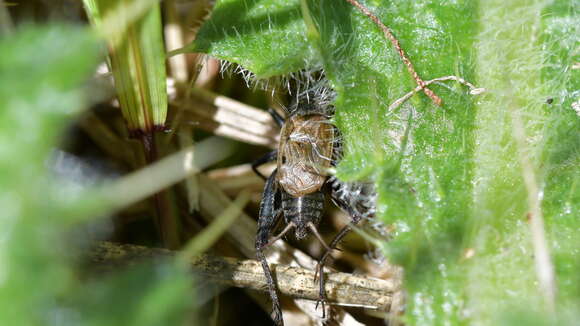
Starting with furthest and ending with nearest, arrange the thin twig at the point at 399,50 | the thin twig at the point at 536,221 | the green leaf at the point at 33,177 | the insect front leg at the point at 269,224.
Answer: the insect front leg at the point at 269,224 < the thin twig at the point at 399,50 < the thin twig at the point at 536,221 < the green leaf at the point at 33,177

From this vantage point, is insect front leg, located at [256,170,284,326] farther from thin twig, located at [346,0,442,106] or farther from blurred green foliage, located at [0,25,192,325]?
blurred green foliage, located at [0,25,192,325]

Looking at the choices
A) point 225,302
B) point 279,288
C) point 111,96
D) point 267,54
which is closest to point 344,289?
point 279,288

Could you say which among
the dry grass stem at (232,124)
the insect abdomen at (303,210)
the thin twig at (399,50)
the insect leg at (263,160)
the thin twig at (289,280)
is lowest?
the thin twig at (289,280)

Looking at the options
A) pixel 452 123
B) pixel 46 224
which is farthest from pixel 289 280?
pixel 46 224

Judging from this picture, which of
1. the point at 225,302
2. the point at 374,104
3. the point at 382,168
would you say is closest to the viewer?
the point at 382,168

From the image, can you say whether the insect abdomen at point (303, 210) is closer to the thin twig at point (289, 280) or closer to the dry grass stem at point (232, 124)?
the thin twig at point (289, 280)

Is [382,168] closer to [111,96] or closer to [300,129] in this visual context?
[300,129]

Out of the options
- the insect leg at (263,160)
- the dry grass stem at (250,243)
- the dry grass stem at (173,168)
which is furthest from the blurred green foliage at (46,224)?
the insect leg at (263,160)

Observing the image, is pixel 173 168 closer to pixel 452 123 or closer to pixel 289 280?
pixel 289 280
